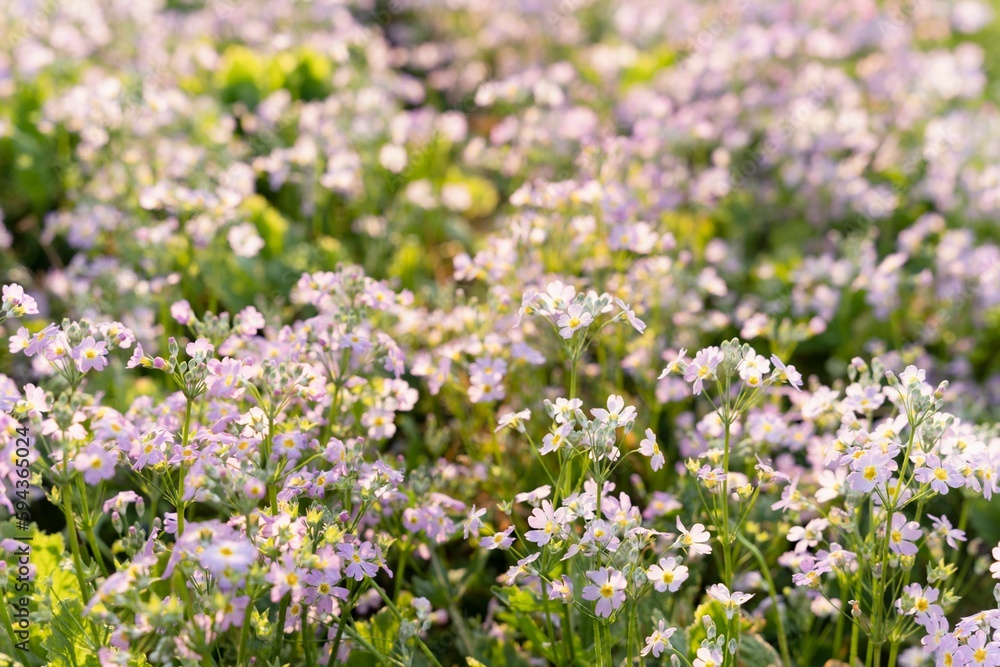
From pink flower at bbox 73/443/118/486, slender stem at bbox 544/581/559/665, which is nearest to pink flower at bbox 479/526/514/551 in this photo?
slender stem at bbox 544/581/559/665

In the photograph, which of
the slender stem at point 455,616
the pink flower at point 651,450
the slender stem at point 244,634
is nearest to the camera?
the slender stem at point 244,634

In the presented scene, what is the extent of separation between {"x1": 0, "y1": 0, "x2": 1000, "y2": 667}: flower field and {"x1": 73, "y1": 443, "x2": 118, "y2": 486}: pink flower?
0.04ft

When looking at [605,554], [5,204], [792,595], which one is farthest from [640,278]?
[5,204]

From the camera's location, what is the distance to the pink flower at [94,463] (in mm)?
2178

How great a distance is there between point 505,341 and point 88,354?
1.69 metres

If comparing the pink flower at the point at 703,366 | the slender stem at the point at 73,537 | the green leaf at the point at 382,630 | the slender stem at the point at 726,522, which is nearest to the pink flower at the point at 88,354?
the slender stem at the point at 73,537

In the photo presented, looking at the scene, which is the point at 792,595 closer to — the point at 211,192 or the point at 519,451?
the point at 519,451

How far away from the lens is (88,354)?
254cm

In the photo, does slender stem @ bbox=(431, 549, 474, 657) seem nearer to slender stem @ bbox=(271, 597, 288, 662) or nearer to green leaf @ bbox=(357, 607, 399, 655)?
green leaf @ bbox=(357, 607, 399, 655)

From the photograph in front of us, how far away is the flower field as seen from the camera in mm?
2512

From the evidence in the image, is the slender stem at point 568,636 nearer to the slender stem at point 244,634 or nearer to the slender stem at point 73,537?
the slender stem at point 244,634

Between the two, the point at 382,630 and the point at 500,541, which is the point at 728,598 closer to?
the point at 500,541

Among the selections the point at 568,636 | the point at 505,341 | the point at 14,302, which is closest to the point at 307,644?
the point at 568,636

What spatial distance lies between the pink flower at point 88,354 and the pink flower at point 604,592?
4.55 ft
